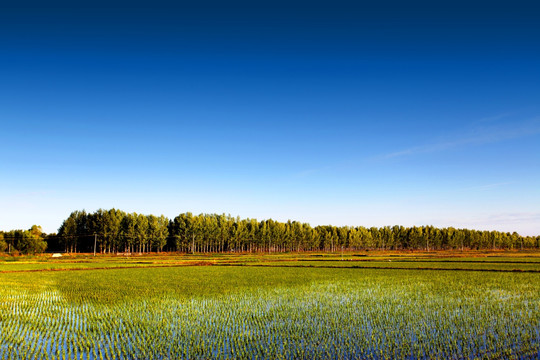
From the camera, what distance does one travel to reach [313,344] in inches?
490

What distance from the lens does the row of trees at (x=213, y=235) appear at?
118 meters

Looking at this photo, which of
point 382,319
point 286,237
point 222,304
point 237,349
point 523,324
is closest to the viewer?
point 237,349

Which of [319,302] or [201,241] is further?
[201,241]

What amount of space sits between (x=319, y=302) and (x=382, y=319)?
18.3 feet

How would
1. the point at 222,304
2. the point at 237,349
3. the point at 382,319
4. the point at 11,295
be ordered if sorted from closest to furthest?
the point at 237,349 < the point at 382,319 < the point at 222,304 < the point at 11,295

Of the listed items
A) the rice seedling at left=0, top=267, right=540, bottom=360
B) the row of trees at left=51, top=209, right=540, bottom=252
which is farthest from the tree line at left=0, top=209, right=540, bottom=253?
the rice seedling at left=0, top=267, right=540, bottom=360

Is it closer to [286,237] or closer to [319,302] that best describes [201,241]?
[286,237]

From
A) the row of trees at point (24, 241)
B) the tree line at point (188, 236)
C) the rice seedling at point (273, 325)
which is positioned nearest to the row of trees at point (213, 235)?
the tree line at point (188, 236)

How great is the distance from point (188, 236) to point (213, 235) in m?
9.71

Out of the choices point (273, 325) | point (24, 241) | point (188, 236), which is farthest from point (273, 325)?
point (188, 236)

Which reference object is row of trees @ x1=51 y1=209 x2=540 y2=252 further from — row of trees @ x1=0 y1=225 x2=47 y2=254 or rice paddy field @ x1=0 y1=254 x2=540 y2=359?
rice paddy field @ x1=0 y1=254 x2=540 y2=359

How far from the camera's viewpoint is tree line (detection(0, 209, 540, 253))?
11488 centimetres

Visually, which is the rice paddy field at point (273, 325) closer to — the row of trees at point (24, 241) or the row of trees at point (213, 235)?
the row of trees at point (213, 235)

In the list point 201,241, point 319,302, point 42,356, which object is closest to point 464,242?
point 201,241
